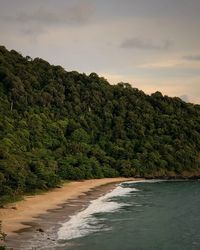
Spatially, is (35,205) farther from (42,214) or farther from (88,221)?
(88,221)

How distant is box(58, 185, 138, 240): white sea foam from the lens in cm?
4858

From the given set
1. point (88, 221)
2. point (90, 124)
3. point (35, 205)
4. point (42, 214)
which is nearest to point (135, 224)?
point (88, 221)

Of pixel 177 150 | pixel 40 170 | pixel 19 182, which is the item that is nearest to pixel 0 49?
pixel 177 150

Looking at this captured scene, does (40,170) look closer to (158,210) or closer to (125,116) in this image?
(158,210)

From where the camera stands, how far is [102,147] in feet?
437

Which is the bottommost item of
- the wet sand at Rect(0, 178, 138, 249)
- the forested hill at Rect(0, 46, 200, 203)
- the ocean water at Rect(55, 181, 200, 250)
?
the ocean water at Rect(55, 181, 200, 250)

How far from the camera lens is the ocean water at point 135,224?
146ft

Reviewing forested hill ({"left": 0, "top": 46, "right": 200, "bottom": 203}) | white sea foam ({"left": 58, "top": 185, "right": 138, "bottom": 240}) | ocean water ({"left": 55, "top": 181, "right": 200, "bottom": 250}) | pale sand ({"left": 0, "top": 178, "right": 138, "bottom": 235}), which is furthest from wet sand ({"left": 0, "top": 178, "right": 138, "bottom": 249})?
forested hill ({"left": 0, "top": 46, "right": 200, "bottom": 203})

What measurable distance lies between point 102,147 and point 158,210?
66.1m

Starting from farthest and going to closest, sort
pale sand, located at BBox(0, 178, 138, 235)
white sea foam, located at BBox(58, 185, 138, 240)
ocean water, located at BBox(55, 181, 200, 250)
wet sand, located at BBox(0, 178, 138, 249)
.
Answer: pale sand, located at BBox(0, 178, 138, 235) < white sea foam, located at BBox(58, 185, 138, 240) < wet sand, located at BBox(0, 178, 138, 249) < ocean water, located at BBox(55, 181, 200, 250)

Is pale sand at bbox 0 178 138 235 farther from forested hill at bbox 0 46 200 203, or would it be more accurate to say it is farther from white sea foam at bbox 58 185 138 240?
forested hill at bbox 0 46 200 203

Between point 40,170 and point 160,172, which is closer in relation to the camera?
point 40,170

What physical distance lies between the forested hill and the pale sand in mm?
8268

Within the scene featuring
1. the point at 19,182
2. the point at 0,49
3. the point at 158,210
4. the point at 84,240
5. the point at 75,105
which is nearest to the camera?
the point at 84,240
